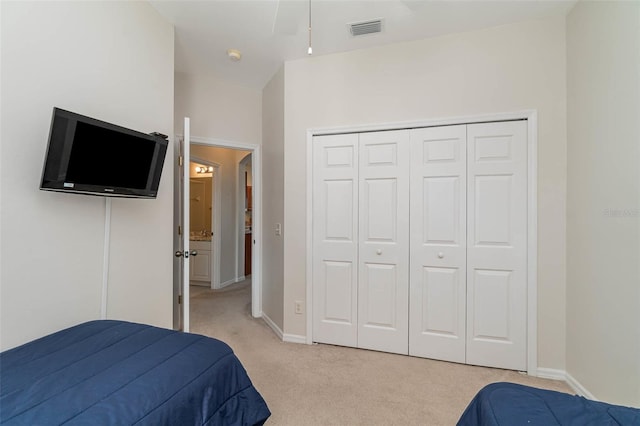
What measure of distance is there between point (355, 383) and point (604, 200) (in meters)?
2.05

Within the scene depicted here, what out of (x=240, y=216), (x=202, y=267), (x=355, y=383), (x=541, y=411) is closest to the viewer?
(x=541, y=411)

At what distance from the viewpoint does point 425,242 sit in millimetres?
2576

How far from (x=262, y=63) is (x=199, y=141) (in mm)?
1076

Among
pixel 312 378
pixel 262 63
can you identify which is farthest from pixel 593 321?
pixel 262 63

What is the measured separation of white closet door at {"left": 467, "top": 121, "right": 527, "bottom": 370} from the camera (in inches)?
92.6

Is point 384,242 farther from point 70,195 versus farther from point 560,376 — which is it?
point 70,195

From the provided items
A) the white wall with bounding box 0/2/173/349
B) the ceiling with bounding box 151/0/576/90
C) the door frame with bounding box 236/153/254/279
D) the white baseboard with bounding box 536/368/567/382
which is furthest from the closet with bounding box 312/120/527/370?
the door frame with bounding box 236/153/254/279

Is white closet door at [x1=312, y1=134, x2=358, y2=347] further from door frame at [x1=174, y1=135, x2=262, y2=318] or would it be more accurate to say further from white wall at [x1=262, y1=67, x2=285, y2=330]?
door frame at [x1=174, y1=135, x2=262, y2=318]

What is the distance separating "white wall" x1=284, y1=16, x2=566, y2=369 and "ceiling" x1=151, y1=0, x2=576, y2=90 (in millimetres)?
116

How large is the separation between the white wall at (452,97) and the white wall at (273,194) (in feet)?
0.43

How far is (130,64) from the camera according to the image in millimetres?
2043

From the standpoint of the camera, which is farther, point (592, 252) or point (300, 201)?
point (300, 201)

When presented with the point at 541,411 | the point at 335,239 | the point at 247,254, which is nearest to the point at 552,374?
the point at 541,411

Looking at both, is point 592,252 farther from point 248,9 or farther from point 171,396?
point 248,9
